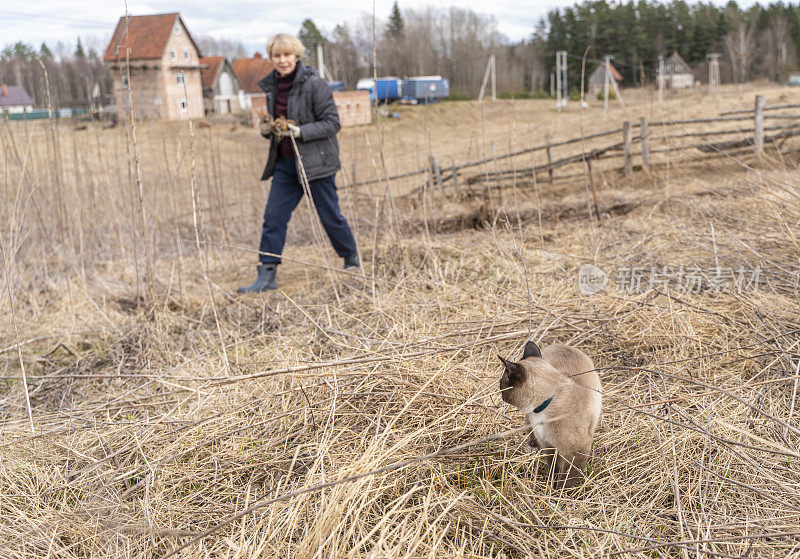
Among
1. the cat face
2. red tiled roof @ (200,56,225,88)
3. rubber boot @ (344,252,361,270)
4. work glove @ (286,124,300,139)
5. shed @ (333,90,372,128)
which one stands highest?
red tiled roof @ (200,56,225,88)

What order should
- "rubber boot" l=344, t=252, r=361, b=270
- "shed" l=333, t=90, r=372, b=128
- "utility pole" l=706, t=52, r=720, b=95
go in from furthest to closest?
"utility pole" l=706, t=52, r=720, b=95, "shed" l=333, t=90, r=372, b=128, "rubber boot" l=344, t=252, r=361, b=270

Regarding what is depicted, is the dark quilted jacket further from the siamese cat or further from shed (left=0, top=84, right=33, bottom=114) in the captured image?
the siamese cat

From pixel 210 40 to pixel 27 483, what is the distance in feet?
108

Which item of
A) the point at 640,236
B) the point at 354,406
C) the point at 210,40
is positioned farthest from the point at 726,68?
the point at 354,406

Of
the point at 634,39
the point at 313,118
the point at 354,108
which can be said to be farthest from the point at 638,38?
the point at 313,118

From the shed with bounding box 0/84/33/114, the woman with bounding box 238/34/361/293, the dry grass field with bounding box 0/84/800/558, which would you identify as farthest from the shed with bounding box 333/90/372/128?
the dry grass field with bounding box 0/84/800/558

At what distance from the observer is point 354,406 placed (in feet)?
6.29

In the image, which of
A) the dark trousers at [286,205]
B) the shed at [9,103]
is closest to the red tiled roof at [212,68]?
the shed at [9,103]

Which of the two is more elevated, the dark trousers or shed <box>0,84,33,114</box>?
shed <box>0,84,33,114</box>

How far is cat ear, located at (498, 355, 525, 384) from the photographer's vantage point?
1.38 m

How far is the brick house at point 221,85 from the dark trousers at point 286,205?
22.0 m

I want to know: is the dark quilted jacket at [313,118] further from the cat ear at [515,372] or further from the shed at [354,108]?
the shed at [354,108]

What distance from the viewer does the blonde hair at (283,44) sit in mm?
3697

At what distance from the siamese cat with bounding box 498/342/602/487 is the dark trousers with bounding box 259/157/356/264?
8.17ft
